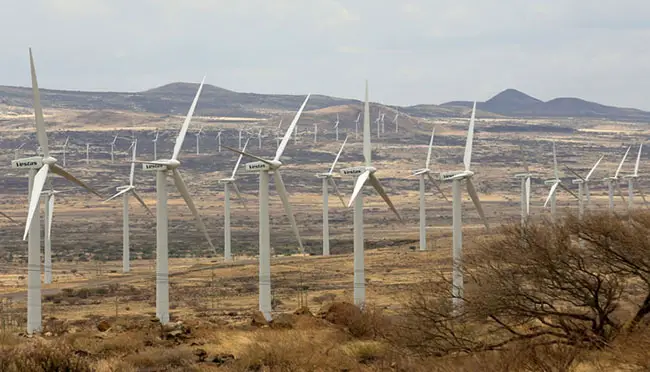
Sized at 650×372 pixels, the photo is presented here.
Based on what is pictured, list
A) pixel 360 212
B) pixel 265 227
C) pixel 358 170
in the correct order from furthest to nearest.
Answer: pixel 358 170
pixel 360 212
pixel 265 227

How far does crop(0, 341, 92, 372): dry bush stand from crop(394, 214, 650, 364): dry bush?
396 inches

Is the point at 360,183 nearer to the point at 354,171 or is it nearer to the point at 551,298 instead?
the point at 354,171

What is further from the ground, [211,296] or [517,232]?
[517,232]

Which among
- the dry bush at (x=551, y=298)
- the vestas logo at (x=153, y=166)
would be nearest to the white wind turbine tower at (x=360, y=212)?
the vestas logo at (x=153, y=166)

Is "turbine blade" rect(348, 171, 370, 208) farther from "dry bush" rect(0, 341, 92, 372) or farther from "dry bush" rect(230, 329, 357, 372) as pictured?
"dry bush" rect(0, 341, 92, 372)

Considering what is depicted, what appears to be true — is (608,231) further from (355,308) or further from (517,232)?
(355,308)

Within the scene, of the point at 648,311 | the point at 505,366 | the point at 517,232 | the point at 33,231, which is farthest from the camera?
the point at 33,231

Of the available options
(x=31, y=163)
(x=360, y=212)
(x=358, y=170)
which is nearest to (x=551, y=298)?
(x=360, y=212)

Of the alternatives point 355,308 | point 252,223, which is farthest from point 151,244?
point 355,308

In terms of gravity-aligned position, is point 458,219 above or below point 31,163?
below

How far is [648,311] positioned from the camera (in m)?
34.4

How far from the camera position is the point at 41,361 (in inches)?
1247

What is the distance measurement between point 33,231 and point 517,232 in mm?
26536

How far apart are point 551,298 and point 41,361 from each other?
599 inches
